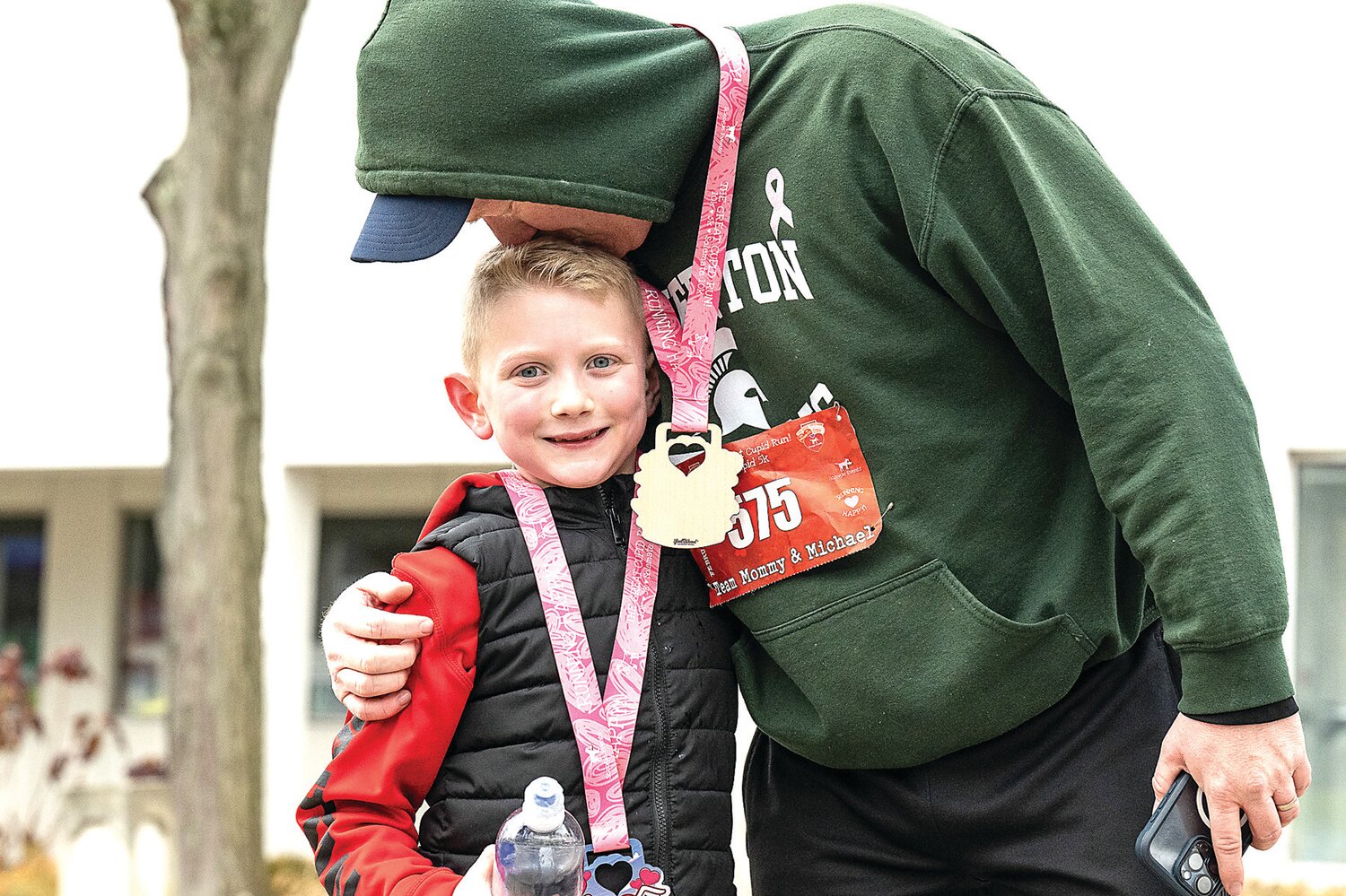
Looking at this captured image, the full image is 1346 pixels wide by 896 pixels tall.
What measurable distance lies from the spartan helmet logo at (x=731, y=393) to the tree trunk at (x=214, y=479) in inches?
163

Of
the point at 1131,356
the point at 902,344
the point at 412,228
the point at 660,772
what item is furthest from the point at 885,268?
the point at 660,772

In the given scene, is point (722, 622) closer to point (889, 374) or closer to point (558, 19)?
point (889, 374)

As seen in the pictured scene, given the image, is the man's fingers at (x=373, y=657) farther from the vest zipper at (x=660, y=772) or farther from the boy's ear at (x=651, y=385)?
the boy's ear at (x=651, y=385)

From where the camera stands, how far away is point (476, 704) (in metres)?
1.86

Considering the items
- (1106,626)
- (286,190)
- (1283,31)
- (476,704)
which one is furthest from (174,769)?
(1283,31)

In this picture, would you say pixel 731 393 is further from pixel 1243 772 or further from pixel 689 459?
pixel 1243 772

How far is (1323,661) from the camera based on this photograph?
722 cm

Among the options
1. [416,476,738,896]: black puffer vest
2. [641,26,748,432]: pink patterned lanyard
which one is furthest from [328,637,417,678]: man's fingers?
[641,26,748,432]: pink patterned lanyard

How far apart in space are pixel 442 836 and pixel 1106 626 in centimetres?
83

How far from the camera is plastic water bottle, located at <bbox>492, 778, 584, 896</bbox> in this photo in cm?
164

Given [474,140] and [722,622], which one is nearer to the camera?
[474,140]

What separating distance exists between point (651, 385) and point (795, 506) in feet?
0.92

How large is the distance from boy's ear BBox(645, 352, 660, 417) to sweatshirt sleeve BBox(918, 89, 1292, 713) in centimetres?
42

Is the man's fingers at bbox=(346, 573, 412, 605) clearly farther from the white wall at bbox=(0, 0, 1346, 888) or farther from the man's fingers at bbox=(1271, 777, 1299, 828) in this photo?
the white wall at bbox=(0, 0, 1346, 888)
